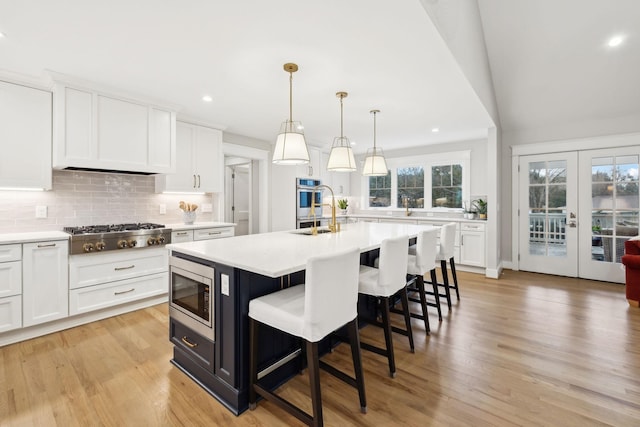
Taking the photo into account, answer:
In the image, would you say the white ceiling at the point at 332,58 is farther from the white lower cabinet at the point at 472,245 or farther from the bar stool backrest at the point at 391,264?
the white lower cabinet at the point at 472,245

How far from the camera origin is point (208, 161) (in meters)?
4.20

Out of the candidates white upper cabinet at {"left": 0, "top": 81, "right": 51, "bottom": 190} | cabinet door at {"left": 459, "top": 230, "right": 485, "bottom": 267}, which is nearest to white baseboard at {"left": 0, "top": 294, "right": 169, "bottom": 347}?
white upper cabinet at {"left": 0, "top": 81, "right": 51, "bottom": 190}

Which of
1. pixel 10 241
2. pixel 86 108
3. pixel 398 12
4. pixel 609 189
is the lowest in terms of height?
pixel 10 241

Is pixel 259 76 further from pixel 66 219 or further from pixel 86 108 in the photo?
pixel 66 219

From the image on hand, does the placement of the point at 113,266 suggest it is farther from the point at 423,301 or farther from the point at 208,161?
the point at 423,301

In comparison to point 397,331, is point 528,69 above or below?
above

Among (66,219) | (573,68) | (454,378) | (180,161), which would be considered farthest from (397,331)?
(573,68)

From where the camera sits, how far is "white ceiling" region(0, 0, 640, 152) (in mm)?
1863

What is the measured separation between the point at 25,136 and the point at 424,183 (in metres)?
6.00

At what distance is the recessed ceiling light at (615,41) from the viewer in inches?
130

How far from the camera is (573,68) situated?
3756 millimetres

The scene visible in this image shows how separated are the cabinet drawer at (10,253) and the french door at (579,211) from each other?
6.57 meters

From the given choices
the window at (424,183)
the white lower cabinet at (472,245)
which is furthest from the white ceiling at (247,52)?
the window at (424,183)

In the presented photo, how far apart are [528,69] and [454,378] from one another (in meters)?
3.99
